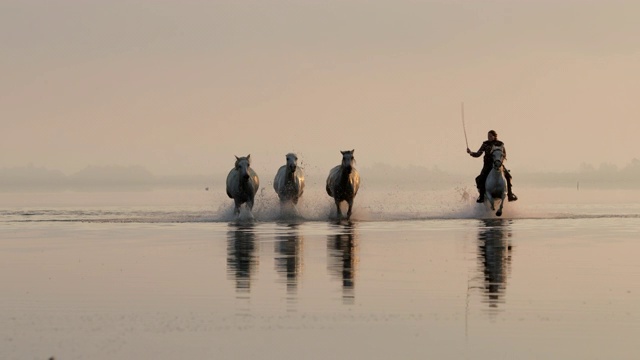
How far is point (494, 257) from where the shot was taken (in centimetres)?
2270

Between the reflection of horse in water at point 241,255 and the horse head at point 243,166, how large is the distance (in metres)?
5.12

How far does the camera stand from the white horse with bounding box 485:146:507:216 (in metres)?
37.8

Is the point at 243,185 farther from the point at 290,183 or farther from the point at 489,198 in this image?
the point at 489,198

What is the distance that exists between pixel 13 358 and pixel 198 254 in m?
12.1

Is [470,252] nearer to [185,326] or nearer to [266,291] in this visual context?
[266,291]

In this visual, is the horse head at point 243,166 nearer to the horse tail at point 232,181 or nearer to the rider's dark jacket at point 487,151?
the horse tail at point 232,181

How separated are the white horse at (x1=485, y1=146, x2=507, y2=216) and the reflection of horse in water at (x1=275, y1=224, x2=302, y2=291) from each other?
8.44 meters

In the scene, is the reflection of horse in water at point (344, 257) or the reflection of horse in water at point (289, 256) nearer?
the reflection of horse in water at point (344, 257)

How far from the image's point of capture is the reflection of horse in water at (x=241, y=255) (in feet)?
61.8

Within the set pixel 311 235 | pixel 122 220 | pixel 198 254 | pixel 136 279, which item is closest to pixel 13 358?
pixel 136 279

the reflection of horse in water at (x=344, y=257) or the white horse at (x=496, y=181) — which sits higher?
the white horse at (x=496, y=181)

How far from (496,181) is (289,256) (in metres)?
16.1

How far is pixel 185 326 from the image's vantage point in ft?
45.1

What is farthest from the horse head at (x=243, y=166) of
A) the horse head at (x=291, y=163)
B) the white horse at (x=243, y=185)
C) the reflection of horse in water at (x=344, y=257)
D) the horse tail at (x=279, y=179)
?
the reflection of horse in water at (x=344, y=257)
